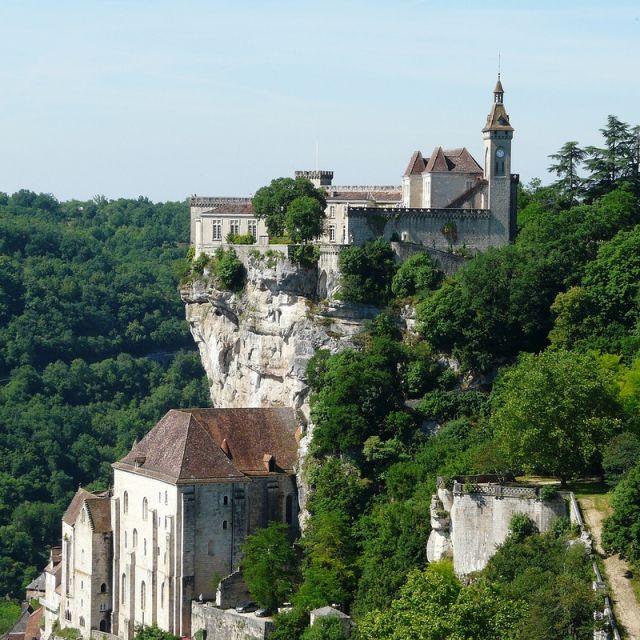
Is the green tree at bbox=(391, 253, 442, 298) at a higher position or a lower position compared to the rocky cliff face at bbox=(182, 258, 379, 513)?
higher

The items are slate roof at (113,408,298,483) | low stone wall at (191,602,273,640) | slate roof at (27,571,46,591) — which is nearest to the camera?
low stone wall at (191,602,273,640)

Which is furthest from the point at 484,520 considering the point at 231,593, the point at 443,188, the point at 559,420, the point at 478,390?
the point at 443,188

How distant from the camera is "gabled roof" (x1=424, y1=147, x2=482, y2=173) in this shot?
86.4 m

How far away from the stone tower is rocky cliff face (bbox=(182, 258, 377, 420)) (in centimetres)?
814

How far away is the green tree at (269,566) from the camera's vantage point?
246ft

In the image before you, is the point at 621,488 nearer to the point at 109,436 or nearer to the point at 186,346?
the point at 109,436

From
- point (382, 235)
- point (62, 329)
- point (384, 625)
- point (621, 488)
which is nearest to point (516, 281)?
point (382, 235)

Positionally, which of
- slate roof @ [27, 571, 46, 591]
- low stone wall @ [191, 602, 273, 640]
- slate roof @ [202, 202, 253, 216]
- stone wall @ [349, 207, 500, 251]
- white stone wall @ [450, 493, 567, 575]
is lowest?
slate roof @ [27, 571, 46, 591]

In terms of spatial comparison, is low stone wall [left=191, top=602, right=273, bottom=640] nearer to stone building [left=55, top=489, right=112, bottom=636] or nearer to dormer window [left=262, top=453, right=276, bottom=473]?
dormer window [left=262, top=453, right=276, bottom=473]

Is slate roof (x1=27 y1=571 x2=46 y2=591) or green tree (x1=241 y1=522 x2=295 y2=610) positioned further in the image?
slate roof (x1=27 y1=571 x2=46 y2=591)

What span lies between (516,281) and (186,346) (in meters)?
102

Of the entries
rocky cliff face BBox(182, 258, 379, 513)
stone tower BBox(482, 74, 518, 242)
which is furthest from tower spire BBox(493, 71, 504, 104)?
rocky cliff face BBox(182, 258, 379, 513)

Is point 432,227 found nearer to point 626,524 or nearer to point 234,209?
point 234,209

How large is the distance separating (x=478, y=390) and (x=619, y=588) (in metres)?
23.0
